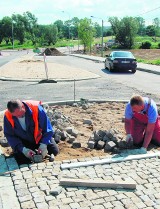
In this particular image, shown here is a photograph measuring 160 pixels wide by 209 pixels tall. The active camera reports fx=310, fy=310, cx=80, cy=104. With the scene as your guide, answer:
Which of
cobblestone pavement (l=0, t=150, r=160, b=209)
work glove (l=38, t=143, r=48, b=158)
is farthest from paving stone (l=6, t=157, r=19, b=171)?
work glove (l=38, t=143, r=48, b=158)

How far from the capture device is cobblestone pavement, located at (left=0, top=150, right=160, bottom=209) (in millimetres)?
3799

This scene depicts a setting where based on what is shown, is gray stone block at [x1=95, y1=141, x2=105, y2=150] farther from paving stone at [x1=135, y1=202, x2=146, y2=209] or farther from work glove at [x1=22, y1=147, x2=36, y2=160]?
paving stone at [x1=135, y1=202, x2=146, y2=209]

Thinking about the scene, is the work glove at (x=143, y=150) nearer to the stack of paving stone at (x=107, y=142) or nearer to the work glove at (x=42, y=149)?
the stack of paving stone at (x=107, y=142)

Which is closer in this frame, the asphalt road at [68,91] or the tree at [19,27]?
the asphalt road at [68,91]

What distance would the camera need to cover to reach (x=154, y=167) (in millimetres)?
4816

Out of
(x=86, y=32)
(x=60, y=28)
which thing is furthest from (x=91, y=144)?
(x=60, y=28)

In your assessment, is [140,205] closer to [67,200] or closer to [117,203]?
[117,203]

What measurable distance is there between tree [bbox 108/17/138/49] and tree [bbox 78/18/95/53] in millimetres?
15836

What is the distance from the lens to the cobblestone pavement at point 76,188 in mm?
3799

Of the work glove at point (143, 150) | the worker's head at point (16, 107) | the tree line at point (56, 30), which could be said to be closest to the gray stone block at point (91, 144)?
the work glove at point (143, 150)

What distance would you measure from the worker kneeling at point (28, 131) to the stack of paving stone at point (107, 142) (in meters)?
0.87

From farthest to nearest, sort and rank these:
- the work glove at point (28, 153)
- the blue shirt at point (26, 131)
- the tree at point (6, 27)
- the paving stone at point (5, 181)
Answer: the tree at point (6, 27)
the blue shirt at point (26, 131)
the work glove at point (28, 153)
the paving stone at point (5, 181)

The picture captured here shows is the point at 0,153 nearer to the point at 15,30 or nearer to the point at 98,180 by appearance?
the point at 98,180

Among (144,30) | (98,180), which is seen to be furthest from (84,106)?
(144,30)
